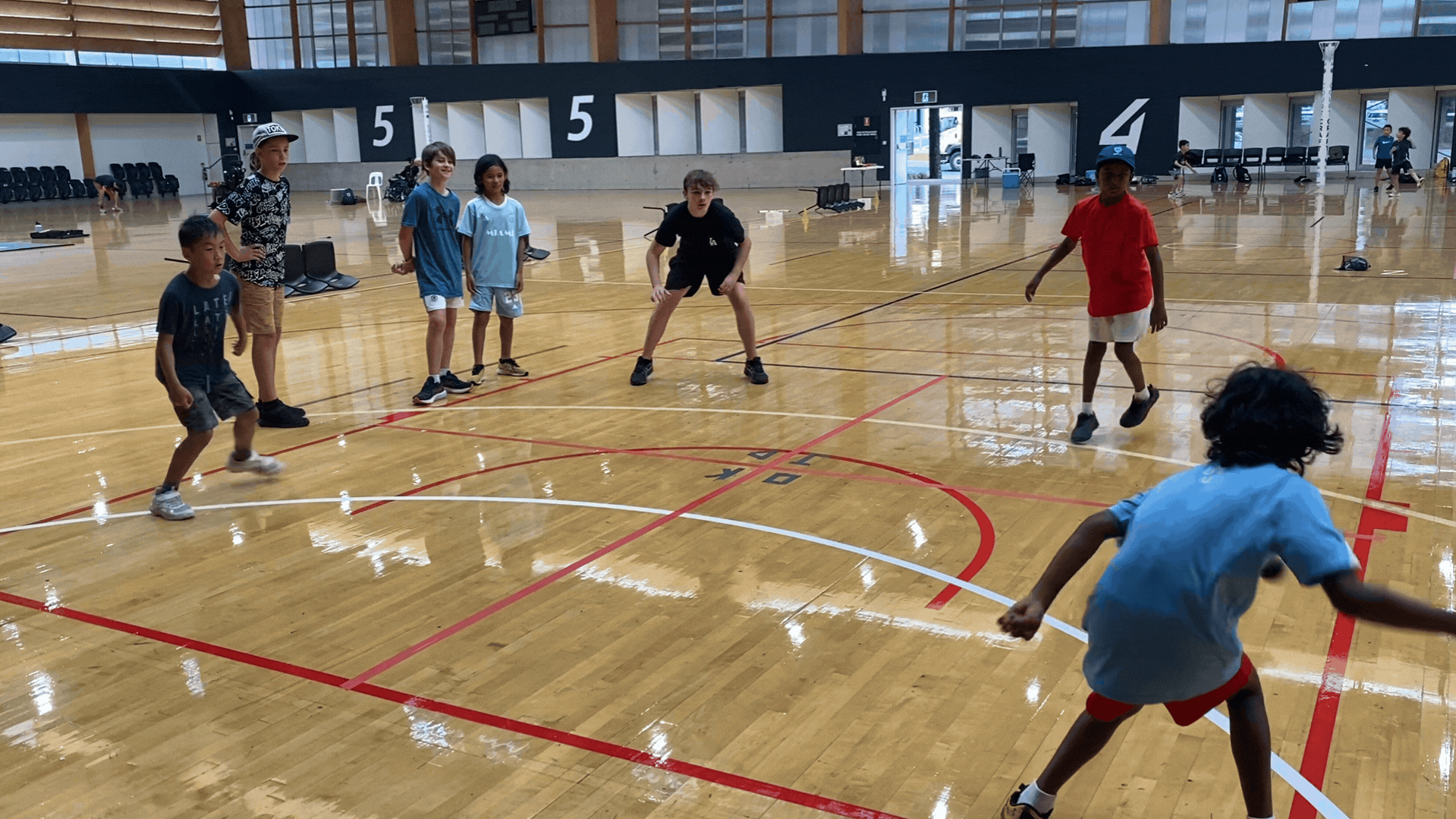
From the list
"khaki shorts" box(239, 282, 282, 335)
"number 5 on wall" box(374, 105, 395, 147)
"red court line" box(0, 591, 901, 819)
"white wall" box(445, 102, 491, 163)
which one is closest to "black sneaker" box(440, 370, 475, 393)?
"khaki shorts" box(239, 282, 282, 335)

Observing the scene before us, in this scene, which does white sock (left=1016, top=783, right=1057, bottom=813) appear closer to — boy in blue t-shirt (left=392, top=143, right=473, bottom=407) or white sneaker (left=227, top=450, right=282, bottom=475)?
white sneaker (left=227, top=450, right=282, bottom=475)

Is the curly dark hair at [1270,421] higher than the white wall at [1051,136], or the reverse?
the white wall at [1051,136]

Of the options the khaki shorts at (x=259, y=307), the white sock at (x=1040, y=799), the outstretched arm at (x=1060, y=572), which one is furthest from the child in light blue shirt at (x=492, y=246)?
the outstretched arm at (x=1060, y=572)

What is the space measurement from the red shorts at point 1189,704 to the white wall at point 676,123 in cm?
3607

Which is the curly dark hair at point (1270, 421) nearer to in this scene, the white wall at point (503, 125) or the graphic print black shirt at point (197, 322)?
the graphic print black shirt at point (197, 322)

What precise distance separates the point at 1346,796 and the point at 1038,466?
3019mm

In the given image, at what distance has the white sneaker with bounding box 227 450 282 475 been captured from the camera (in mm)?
5883

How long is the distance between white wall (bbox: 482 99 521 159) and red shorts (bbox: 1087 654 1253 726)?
127ft

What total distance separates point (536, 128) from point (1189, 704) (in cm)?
3868

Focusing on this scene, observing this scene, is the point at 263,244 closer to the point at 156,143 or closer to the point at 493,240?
the point at 493,240

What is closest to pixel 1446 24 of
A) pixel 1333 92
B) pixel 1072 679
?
pixel 1333 92

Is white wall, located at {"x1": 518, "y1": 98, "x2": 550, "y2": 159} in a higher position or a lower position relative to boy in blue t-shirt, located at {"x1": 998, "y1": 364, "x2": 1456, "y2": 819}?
higher

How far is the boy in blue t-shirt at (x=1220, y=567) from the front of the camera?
2.00 metres

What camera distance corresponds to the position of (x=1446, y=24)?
99.0ft
